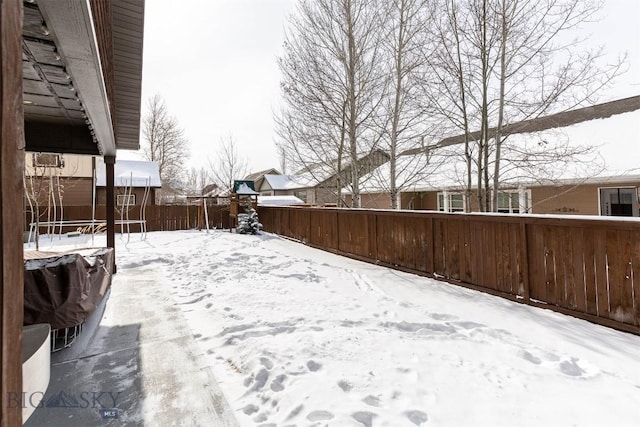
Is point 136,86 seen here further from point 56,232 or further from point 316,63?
point 56,232

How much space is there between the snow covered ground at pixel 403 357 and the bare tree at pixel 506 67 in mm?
3656

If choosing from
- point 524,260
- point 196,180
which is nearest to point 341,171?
point 524,260

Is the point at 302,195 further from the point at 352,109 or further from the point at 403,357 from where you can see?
the point at 403,357

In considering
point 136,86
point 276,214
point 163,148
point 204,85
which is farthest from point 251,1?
point 163,148

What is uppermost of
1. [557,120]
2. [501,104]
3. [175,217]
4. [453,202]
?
[501,104]

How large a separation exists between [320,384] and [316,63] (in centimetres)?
927

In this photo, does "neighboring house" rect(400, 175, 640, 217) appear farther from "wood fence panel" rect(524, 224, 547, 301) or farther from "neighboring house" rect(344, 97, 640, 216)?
"wood fence panel" rect(524, 224, 547, 301)

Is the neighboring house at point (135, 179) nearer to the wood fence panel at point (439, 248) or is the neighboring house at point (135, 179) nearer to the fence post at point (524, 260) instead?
the wood fence panel at point (439, 248)

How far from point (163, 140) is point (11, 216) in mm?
30751

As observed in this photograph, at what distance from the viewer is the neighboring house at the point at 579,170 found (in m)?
6.82

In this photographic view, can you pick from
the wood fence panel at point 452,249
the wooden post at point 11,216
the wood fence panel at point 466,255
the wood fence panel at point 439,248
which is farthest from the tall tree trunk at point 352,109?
the wooden post at point 11,216

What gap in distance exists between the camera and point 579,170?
737cm

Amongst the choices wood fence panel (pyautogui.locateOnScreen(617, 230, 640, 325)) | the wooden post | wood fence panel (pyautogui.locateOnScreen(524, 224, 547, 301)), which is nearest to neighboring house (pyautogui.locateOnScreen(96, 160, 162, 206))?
wood fence panel (pyautogui.locateOnScreen(524, 224, 547, 301))

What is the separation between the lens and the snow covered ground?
2150 millimetres
